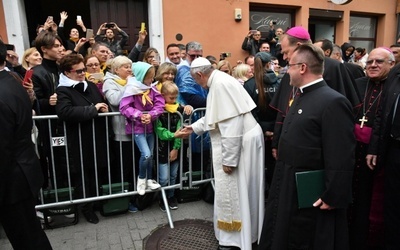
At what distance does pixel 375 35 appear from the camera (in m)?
11.2

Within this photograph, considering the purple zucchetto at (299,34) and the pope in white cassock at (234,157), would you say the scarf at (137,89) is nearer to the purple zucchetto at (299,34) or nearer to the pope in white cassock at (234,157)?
the pope in white cassock at (234,157)

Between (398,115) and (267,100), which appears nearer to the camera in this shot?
(398,115)

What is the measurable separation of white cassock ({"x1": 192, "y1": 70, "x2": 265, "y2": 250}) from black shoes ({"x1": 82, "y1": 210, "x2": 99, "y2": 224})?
160cm

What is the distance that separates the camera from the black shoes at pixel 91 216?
12.2 feet

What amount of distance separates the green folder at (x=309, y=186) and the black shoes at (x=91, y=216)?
2.59 metres

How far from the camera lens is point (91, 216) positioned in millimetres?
3775

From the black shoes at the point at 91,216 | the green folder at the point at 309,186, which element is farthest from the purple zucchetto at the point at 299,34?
the black shoes at the point at 91,216

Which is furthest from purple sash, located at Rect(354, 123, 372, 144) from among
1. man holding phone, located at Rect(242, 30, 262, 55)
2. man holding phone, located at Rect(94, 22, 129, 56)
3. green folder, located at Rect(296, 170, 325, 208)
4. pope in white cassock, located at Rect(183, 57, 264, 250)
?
man holding phone, located at Rect(242, 30, 262, 55)

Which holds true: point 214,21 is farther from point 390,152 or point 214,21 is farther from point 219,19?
point 390,152

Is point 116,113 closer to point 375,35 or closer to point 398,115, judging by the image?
point 398,115

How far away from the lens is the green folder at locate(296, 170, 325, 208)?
2.22 metres

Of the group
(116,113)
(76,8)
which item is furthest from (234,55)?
(76,8)

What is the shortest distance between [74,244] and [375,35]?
12100mm

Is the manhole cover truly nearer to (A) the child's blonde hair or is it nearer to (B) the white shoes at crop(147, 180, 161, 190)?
(B) the white shoes at crop(147, 180, 161, 190)
